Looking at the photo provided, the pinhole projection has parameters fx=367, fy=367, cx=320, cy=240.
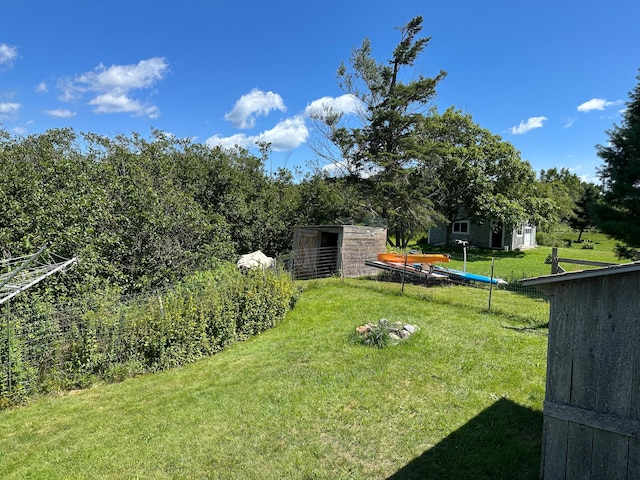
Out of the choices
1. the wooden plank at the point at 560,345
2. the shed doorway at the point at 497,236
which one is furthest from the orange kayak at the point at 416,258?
the shed doorway at the point at 497,236

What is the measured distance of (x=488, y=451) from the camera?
3.77 metres

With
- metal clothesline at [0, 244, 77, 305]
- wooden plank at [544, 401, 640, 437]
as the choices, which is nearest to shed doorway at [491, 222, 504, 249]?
wooden plank at [544, 401, 640, 437]

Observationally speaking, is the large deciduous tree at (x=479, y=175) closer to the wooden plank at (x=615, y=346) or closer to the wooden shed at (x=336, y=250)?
the wooden shed at (x=336, y=250)

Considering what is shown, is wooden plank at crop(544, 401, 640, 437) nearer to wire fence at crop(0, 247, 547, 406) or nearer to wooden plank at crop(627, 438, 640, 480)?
wooden plank at crop(627, 438, 640, 480)

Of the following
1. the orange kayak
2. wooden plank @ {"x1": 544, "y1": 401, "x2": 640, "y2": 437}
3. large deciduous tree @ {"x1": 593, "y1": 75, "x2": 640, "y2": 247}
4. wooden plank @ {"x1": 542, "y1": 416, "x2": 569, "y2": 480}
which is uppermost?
large deciduous tree @ {"x1": 593, "y1": 75, "x2": 640, "y2": 247}

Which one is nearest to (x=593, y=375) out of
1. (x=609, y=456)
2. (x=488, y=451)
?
(x=609, y=456)

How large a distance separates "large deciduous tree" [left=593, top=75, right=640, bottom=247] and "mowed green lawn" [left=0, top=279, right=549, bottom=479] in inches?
247

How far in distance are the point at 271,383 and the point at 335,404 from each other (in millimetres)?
1181

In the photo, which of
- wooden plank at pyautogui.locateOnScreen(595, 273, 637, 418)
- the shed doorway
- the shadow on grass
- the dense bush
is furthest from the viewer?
the shed doorway

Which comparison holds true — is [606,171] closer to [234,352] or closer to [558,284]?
[558,284]

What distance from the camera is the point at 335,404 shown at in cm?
485

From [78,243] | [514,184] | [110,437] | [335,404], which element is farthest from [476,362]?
[514,184]

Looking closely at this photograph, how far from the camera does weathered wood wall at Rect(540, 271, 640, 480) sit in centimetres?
271

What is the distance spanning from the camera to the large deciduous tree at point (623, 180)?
10734mm
